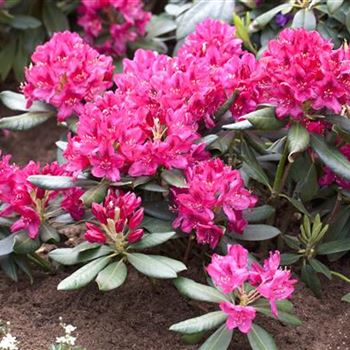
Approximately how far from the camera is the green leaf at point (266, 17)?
3.52 m

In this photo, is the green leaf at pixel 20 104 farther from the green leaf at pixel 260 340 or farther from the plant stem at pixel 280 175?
the green leaf at pixel 260 340

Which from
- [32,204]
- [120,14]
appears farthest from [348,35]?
[32,204]

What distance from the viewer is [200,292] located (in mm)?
2453

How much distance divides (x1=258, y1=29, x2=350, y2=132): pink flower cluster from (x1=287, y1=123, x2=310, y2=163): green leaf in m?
0.04

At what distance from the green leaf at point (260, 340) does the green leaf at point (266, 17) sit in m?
1.55

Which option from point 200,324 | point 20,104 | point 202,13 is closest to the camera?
point 200,324

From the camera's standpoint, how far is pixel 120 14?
4.21 m

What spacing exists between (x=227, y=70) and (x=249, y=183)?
1.41 ft

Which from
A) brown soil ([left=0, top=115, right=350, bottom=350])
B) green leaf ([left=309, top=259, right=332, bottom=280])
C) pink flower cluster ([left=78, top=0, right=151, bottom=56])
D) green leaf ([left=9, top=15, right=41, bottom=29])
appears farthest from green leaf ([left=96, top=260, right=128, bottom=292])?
green leaf ([left=9, top=15, right=41, bottom=29])

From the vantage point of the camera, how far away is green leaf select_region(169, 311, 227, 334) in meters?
2.33

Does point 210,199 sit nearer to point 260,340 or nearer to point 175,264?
point 175,264

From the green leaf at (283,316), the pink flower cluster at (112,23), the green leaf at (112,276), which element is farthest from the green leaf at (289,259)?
the pink flower cluster at (112,23)

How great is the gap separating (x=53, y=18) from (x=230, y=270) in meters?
2.43

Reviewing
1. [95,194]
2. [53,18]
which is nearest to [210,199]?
[95,194]
